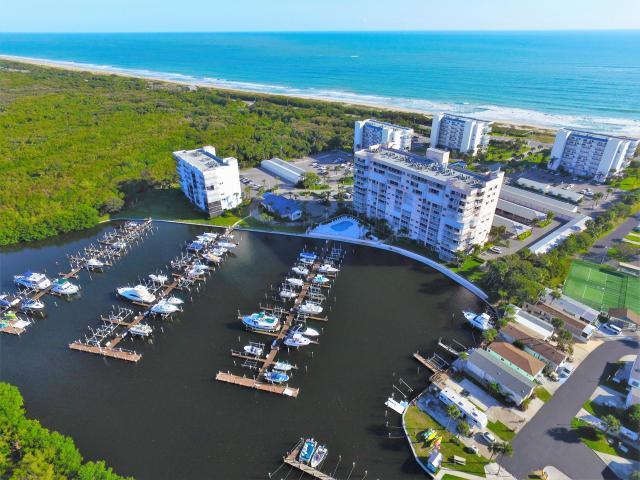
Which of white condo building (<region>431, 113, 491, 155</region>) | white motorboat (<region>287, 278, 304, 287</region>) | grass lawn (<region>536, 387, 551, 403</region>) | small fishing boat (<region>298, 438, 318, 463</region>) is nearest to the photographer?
small fishing boat (<region>298, 438, 318, 463</region>)

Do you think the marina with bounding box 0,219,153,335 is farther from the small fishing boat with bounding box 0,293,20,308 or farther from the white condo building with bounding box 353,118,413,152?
the white condo building with bounding box 353,118,413,152

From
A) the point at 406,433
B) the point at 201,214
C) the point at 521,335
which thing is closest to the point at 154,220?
the point at 201,214

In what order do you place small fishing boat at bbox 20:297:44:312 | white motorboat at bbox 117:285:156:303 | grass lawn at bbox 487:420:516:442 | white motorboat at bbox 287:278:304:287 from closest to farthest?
1. grass lawn at bbox 487:420:516:442
2. small fishing boat at bbox 20:297:44:312
3. white motorboat at bbox 117:285:156:303
4. white motorboat at bbox 287:278:304:287

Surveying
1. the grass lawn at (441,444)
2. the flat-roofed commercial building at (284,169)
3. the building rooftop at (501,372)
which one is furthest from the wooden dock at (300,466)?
the flat-roofed commercial building at (284,169)

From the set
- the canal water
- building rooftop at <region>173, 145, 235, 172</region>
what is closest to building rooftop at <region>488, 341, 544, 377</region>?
the canal water

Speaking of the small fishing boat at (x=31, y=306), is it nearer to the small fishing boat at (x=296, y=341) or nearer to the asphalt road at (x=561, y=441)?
the small fishing boat at (x=296, y=341)

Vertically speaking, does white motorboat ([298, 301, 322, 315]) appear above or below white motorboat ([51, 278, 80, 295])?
above

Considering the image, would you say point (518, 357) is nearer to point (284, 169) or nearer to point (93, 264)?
point (93, 264)

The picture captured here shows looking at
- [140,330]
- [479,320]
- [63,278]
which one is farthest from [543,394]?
[63,278]
